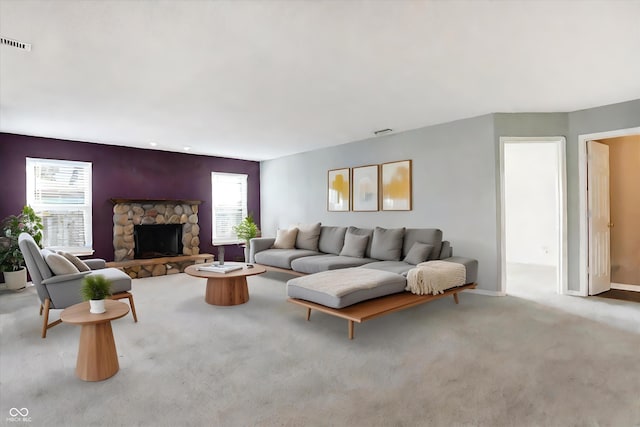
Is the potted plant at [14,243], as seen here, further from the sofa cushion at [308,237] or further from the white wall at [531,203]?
the white wall at [531,203]

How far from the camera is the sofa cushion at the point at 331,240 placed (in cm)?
609

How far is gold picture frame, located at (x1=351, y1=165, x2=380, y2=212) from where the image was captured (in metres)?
6.27

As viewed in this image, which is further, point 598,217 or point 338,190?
point 338,190

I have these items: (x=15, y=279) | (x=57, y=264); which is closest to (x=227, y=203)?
(x=15, y=279)

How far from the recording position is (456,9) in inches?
93.0

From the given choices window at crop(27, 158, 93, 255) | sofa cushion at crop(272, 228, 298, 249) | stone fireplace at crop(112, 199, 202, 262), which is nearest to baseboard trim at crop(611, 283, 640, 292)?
sofa cushion at crop(272, 228, 298, 249)

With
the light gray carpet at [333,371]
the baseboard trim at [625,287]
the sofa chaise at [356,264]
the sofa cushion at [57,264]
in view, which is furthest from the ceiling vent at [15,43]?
the baseboard trim at [625,287]

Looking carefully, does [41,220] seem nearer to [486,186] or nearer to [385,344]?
[385,344]

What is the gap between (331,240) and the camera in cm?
621

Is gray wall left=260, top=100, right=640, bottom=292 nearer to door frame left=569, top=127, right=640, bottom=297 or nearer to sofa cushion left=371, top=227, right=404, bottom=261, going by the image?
door frame left=569, top=127, right=640, bottom=297

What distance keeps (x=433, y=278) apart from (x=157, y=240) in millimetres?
5465

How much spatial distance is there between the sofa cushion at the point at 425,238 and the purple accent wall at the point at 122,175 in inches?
173

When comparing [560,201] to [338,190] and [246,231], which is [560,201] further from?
[246,231]

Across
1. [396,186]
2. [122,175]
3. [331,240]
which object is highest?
[122,175]
